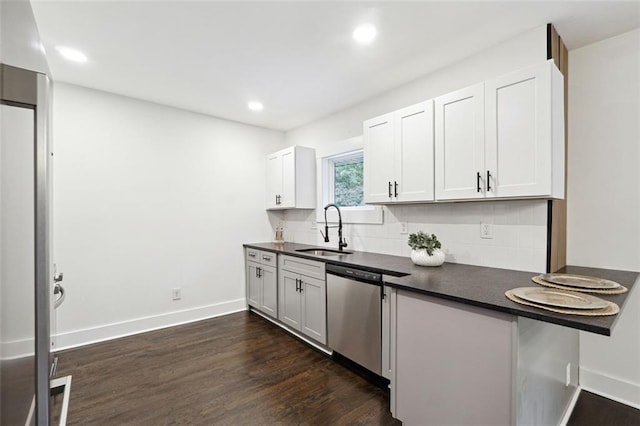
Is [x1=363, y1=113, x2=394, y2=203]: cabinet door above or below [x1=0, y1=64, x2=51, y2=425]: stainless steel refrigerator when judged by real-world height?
above

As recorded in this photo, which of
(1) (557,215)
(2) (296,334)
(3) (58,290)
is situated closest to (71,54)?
(3) (58,290)

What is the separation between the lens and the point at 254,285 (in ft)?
12.7

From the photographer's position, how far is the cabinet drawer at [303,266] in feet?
9.14

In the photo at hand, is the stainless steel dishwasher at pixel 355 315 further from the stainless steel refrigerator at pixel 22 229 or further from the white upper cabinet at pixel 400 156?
the stainless steel refrigerator at pixel 22 229

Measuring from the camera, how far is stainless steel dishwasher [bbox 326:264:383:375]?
87.7 inches

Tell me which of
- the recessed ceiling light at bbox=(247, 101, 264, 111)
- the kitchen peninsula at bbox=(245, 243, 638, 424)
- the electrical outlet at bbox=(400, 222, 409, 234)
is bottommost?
the kitchen peninsula at bbox=(245, 243, 638, 424)

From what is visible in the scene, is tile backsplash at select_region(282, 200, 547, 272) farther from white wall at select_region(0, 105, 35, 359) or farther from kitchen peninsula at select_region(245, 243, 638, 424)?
white wall at select_region(0, 105, 35, 359)

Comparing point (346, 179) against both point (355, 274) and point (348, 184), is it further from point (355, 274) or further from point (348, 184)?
point (355, 274)

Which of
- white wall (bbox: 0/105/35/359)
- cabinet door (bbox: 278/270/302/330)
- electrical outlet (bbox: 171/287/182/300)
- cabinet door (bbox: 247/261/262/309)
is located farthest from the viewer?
cabinet door (bbox: 247/261/262/309)

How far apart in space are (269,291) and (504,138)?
2851mm

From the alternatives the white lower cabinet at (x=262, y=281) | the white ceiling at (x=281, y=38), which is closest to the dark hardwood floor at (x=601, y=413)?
the white ceiling at (x=281, y=38)

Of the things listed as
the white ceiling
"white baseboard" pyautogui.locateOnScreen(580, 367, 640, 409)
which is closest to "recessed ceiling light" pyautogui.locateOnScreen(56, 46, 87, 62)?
the white ceiling

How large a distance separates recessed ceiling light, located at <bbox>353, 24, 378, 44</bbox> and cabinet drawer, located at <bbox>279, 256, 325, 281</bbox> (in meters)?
1.89

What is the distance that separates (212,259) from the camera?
385 cm
